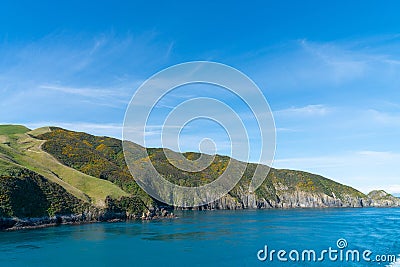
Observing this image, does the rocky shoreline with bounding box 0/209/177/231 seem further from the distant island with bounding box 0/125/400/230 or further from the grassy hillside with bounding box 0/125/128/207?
the grassy hillside with bounding box 0/125/128/207

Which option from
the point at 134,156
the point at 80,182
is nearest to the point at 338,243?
the point at 80,182

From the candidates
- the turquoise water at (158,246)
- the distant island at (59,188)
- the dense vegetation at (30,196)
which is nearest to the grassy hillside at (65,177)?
the distant island at (59,188)

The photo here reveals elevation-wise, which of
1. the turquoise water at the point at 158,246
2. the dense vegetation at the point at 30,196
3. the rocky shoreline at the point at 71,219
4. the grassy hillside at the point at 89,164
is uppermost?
the grassy hillside at the point at 89,164

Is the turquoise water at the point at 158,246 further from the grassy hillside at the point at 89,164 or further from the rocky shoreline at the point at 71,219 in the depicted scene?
the grassy hillside at the point at 89,164

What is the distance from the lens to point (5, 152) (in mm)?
109812

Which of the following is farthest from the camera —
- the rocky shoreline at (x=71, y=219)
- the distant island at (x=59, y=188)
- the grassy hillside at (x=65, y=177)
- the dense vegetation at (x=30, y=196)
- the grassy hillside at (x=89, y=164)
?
the grassy hillside at (x=89, y=164)

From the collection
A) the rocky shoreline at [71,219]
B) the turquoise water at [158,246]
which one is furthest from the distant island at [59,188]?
the turquoise water at [158,246]

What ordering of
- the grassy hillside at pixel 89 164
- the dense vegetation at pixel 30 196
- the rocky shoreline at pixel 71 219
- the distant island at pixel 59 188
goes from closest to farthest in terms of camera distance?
the rocky shoreline at pixel 71 219
the dense vegetation at pixel 30 196
the distant island at pixel 59 188
the grassy hillside at pixel 89 164

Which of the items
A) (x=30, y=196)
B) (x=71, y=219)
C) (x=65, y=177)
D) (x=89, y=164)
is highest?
(x=89, y=164)

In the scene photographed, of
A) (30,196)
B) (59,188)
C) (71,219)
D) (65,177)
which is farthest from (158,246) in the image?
(65,177)

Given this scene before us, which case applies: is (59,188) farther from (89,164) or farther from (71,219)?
(89,164)

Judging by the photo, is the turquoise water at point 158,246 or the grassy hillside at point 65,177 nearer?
the turquoise water at point 158,246

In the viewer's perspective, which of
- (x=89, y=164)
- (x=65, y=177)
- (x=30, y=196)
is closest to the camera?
(x=30, y=196)

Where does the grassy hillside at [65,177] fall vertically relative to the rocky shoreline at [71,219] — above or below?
above
